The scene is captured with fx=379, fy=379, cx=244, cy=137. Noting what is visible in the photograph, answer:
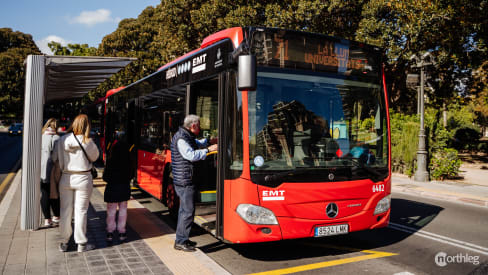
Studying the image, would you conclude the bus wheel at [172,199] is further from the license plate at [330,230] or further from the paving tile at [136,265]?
the license plate at [330,230]

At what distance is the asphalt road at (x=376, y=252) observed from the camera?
16.4ft

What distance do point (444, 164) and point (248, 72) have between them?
12.9 meters

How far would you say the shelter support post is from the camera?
19.5 feet

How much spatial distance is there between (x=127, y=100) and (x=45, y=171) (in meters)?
5.32

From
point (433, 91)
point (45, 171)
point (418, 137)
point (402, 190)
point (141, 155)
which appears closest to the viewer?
point (45, 171)

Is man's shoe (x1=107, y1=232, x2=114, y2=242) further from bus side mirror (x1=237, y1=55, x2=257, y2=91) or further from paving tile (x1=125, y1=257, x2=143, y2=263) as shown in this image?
bus side mirror (x1=237, y1=55, x2=257, y2=91)

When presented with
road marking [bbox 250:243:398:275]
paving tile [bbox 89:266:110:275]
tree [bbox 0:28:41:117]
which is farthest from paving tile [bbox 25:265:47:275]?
tree [bbox 0:28:41:117]

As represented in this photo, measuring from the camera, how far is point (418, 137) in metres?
15.4

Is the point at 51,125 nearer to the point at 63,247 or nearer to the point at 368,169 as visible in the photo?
the point at 63,247

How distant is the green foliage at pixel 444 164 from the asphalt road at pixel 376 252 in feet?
23.4

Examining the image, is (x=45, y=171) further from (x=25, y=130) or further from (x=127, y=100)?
(x=127, y=100)

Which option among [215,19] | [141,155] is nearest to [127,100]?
[141,155]

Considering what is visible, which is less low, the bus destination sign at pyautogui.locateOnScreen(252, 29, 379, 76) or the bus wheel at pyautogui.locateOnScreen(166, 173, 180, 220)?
the bus destination sign at pyautogui.locateOnScreen(252, 29, 379, 76)

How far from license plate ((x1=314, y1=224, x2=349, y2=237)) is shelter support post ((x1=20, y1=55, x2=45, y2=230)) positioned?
4.40 m
